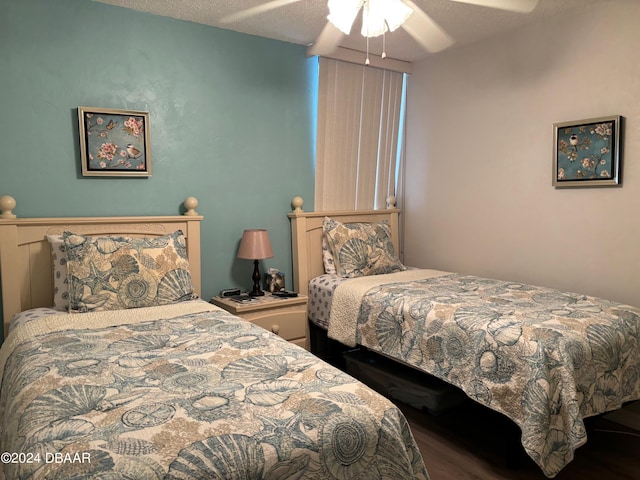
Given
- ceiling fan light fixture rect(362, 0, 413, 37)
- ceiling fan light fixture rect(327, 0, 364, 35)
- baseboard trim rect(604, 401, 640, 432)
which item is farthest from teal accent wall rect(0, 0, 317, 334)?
baseboard trim rect(604, 401, 640, 432)

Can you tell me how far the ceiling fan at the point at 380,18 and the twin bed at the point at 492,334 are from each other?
115 cm

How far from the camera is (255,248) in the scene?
3.01m

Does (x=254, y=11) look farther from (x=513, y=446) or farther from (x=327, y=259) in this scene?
(x=513, y=446)

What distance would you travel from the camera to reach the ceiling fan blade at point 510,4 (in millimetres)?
2682

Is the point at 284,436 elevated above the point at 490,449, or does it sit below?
above

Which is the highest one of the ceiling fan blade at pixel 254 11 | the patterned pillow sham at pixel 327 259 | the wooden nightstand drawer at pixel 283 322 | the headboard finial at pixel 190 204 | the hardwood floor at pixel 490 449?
the ceiling fan blade at pixel 254 11

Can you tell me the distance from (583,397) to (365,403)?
45.5 inches

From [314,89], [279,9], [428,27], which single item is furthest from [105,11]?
[428,27]

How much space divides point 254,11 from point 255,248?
1.41 m

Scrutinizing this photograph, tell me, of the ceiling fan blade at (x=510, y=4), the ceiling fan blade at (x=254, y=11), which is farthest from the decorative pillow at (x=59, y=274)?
the ceiling fan blade at (x=510, y=4)

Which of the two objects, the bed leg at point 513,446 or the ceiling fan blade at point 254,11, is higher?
the ceiling fan blade at point 254,11

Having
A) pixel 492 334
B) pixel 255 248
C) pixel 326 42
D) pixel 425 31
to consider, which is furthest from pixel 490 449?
pixel 326 42

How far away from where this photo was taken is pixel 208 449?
1097 millimetres

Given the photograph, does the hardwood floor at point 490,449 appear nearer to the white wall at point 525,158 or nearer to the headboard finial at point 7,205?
the white wall at point 525,158
